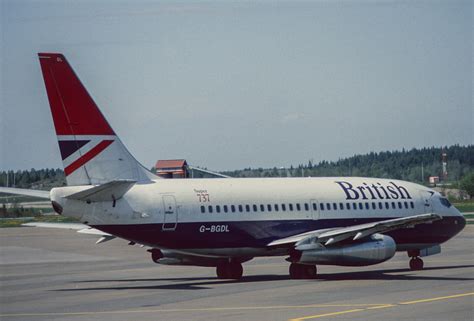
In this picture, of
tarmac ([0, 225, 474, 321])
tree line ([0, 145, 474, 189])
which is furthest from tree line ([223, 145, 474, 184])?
tarmac ([0, 225, 474, 321])

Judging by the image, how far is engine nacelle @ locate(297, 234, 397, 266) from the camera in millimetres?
36594

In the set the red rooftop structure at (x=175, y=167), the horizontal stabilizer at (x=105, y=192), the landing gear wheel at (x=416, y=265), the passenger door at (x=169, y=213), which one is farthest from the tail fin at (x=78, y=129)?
the red rooftop structure at (x=175, y=167)

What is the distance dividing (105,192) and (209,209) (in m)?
4.30

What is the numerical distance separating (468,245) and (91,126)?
30414mm

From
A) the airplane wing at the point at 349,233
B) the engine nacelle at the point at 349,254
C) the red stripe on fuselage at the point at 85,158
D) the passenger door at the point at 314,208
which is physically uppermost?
the red stripe on fuselage at the point at 85,158

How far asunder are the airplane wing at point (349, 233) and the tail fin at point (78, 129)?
23.0 feet

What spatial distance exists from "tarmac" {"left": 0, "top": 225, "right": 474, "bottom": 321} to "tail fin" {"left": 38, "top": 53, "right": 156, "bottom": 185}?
4.04 meters

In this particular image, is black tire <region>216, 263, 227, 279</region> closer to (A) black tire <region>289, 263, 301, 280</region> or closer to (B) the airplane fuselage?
(B) the airplane fuselage

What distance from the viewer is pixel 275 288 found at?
3362cm

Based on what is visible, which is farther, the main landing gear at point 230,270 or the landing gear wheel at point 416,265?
the landing gear wheel at point 416,265

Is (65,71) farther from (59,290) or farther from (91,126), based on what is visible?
(59,290)

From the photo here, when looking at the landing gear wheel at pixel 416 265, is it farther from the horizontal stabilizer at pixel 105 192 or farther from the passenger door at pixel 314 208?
the horizontal stabilizer at pixel 105 192

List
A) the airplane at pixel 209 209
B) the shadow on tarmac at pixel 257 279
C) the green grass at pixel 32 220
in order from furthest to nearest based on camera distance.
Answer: the green grass at pixel 32 220
the shadow on tarmac at pixel 257 279
the airplane at pixel 209 209

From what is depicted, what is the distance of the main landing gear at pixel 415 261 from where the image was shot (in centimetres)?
4222
